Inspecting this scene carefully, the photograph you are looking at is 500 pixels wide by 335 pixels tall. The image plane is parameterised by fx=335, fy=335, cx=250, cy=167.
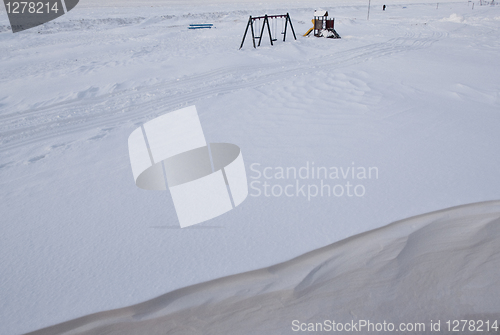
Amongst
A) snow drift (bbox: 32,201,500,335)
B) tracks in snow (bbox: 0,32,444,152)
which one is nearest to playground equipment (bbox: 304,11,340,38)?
tracks in snow (bbox: 0,32,444,152)

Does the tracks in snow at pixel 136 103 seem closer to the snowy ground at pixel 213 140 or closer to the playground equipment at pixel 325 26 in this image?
the snowy ground at pixel 213 140

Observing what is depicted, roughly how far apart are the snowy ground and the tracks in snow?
36 millimetres

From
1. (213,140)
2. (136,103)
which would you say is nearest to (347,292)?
(213,140)

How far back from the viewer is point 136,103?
16.1ft

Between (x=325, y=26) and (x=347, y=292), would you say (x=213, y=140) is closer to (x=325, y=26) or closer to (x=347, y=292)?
(x=347, y=292)

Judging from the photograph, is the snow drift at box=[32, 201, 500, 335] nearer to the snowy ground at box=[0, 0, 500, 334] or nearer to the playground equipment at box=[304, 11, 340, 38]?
the snowy ground at box=[0, 0, 500, 334]

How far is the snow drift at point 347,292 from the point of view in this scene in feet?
5.72

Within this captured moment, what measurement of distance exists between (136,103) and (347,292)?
4.09 metres

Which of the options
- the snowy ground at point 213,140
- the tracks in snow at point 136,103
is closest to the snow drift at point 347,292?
the snowy ground at point 213,140

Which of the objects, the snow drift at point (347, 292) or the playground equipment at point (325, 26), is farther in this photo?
the playground equipment at point (325, 26)

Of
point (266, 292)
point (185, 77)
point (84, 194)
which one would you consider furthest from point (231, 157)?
point (185, 77)

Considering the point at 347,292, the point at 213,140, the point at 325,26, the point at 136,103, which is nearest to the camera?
the point at 347,292

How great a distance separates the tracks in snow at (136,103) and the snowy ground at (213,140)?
0.04 meters

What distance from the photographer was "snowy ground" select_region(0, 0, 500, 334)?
6.57 ft
